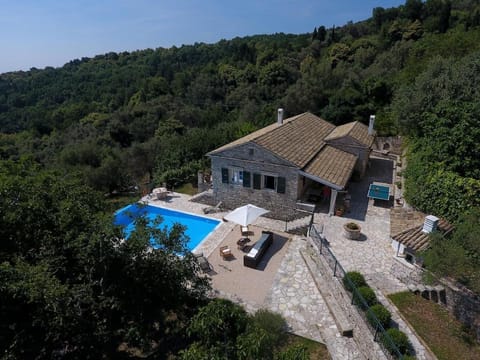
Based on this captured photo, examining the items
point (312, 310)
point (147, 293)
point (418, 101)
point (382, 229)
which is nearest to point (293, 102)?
point (418, 101)

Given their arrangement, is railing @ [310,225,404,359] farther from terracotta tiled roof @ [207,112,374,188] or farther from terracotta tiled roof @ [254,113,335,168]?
terracotta tiled roof @ [254,113,335,168]

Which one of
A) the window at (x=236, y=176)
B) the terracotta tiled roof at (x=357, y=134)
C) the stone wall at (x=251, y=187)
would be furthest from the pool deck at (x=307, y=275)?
the terracotta tiled roof at (x=357, y=134)

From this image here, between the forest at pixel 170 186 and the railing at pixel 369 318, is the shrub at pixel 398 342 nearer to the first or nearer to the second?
the railing at pixel 369 318

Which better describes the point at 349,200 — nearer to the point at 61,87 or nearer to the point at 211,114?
the point at 211,114

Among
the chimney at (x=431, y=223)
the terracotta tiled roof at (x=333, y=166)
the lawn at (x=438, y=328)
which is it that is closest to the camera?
the lawn at (x=438, y=328)

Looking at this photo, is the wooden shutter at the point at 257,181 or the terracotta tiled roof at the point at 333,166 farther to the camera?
the wooden shutter at the point at 257,181

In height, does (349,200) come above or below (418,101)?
below

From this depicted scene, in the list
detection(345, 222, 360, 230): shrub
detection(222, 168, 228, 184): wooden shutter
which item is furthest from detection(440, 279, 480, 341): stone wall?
detection(222, 168, 228, 184): wooden shutter
